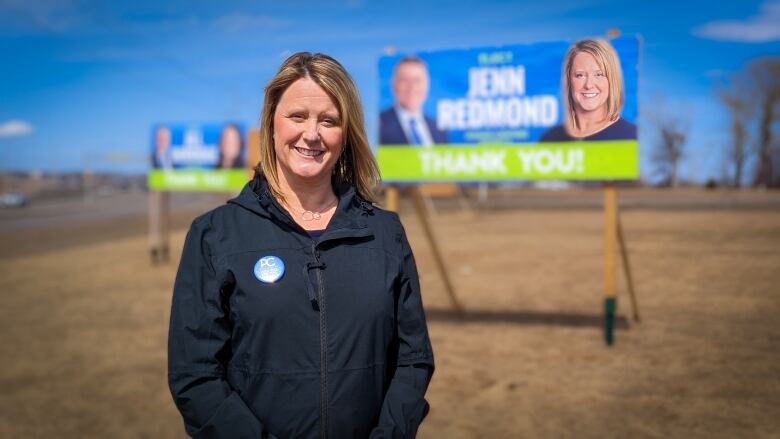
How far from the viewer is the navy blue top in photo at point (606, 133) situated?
631cm

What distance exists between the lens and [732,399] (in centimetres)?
510

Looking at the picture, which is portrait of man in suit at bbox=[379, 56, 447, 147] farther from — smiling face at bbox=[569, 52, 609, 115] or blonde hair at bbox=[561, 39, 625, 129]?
smiling face at bbox=[569, 52, 609, 115]

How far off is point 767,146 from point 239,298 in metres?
13.5

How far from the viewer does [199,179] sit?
45.9ft

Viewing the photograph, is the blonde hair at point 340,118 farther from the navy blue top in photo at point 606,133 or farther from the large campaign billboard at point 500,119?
the navy blue top in photo at point 606,133

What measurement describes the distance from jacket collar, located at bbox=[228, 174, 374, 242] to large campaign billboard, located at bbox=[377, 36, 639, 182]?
4.18 metres

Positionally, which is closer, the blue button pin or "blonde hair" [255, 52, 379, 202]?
the blue button pin

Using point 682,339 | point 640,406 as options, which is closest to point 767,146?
point 682,339

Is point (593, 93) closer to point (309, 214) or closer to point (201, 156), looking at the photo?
point (309, 214)

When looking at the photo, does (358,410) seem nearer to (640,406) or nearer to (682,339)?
(640,406)

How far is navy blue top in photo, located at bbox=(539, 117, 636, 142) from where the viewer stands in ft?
20.7

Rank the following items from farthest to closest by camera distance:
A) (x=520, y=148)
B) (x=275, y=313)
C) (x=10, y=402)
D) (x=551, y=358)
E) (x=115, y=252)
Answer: (x=115, y=252) → (x=520, y=148) → (x=551, y=358) → (x=10, y=402) → (x=275, y=313)

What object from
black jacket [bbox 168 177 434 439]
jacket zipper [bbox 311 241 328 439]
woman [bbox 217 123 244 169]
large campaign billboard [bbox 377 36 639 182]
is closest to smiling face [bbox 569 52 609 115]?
large campaign billboard [bbox 377 36 639 182]

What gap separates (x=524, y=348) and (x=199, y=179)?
9.22m
